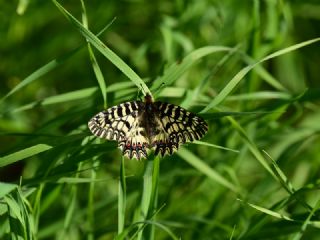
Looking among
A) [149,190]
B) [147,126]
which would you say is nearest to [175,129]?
[147,126]

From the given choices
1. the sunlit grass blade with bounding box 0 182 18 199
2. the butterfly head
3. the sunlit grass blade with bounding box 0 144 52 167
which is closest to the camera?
the sunlit grass blade with bounding box 0 182 18 199

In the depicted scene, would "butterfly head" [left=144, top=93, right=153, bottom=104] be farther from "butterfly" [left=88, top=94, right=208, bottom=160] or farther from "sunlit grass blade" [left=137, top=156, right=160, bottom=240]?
"sunlit grass blade" [left=137, top=156, right=160, bottom=240]

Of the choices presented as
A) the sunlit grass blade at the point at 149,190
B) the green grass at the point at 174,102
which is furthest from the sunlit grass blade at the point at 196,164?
the sunlit grass blade at the point at 149,190

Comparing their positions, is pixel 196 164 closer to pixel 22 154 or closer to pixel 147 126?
pixel 147 126

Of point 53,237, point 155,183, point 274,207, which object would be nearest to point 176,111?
point 155,183

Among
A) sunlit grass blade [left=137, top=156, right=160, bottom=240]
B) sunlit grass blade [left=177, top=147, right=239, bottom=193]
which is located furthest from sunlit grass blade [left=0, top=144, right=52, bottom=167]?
sunlit grass blade [left=177, top=147, right=239, bottom=193]

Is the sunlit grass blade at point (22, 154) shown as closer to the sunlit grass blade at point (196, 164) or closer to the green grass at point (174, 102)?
the green grass at point (174, 102)

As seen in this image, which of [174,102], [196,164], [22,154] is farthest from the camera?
[174,102]
